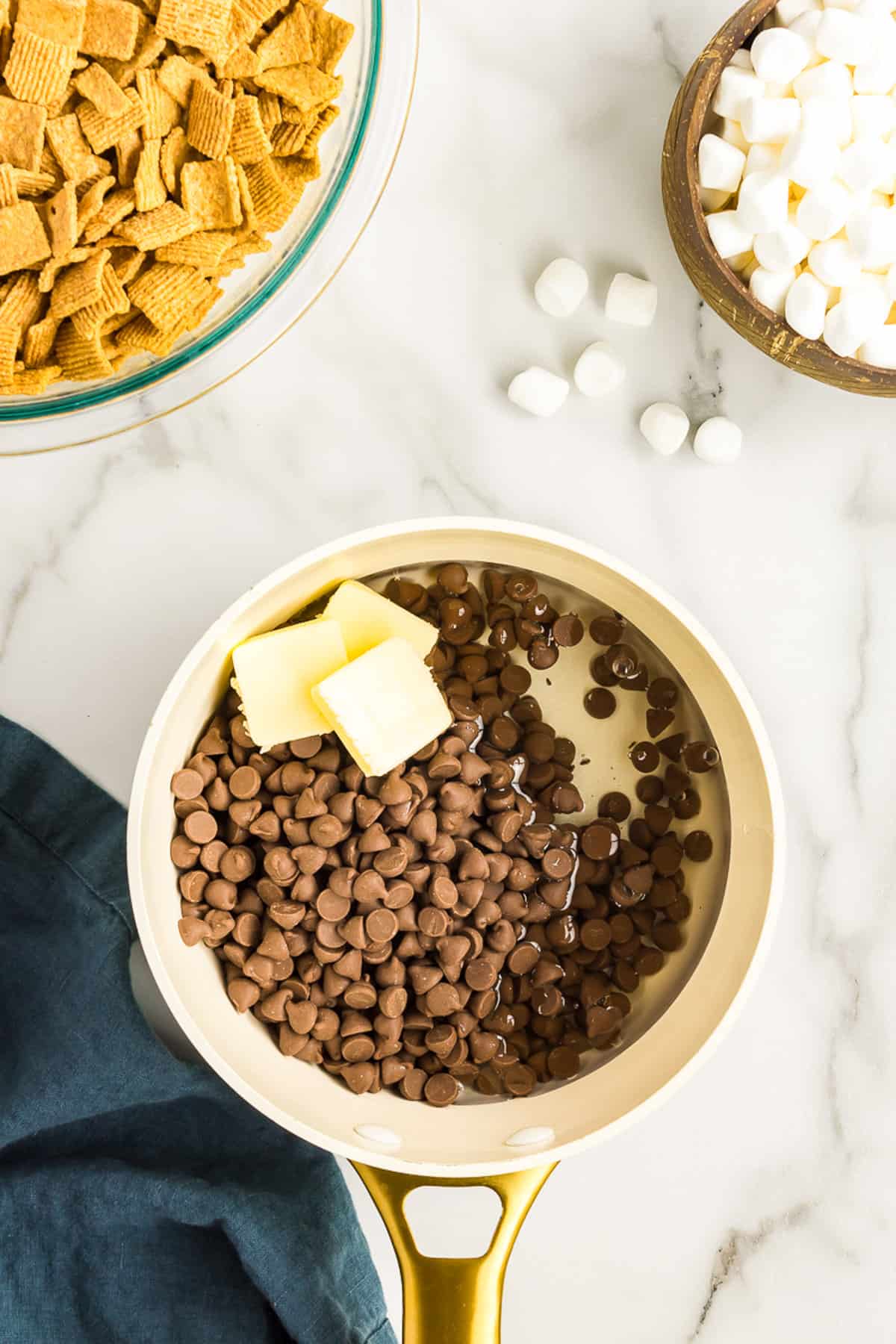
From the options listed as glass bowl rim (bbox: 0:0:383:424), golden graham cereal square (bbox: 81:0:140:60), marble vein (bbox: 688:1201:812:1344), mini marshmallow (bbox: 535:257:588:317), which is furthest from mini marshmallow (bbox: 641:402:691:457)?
marble vein (bbox: 688:1201:812:1344)

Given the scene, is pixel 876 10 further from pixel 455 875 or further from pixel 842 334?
pixel 455 875

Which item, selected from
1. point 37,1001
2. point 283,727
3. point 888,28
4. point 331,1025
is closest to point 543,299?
point 888,28

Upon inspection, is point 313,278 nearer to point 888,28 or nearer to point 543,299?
point 543,299

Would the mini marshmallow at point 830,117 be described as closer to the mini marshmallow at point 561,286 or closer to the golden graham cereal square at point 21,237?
the mini marshmallow at point 561,286

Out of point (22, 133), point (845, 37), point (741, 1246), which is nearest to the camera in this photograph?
point (22, 133)

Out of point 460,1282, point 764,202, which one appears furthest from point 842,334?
point 460,1282

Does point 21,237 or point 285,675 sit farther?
point 285,675

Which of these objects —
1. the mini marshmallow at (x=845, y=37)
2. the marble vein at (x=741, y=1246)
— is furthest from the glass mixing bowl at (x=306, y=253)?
the marble vein at (x=741, y=1246)

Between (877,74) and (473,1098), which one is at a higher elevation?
(877,74)
